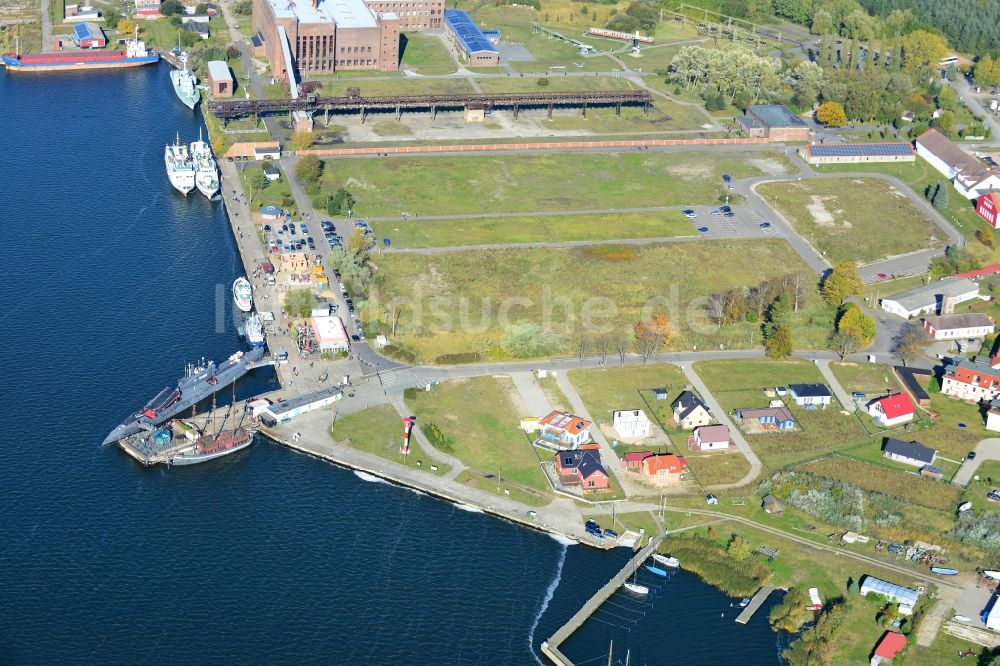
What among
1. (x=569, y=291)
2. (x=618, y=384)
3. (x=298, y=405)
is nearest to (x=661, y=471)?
(x=618, y=384)

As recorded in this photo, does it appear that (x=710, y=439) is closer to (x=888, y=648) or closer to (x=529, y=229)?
(x=888, y=648)

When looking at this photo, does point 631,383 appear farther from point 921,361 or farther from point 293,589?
point 293,589

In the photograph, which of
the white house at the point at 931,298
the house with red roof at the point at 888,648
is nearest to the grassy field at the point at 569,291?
the white house at the point at 931,298

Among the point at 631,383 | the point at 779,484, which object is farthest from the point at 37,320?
the point at 779,484

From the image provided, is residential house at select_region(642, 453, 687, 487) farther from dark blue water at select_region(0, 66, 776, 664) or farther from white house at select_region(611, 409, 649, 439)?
dark blue water at select_region(0, 66, 776, 664)

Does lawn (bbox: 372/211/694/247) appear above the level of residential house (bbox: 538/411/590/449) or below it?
below

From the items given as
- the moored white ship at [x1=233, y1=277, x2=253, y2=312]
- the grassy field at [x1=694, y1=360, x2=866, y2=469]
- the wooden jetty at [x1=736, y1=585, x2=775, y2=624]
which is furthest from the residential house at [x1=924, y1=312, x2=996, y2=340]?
the moored white ship at [x1=233, y1=277, x2=253, y2=312]
